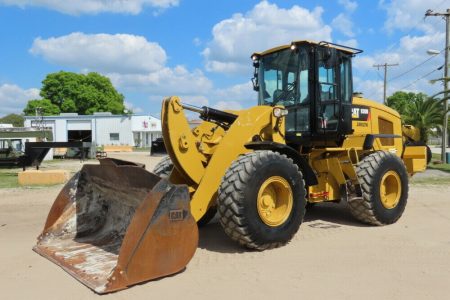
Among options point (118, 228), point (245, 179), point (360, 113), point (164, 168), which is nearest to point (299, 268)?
point (245, 179)

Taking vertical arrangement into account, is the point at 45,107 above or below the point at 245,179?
above

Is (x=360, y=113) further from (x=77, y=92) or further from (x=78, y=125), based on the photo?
(x=77, y=92)

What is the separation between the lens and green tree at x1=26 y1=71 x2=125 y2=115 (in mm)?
65625

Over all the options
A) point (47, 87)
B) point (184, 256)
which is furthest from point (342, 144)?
point (47, 87)

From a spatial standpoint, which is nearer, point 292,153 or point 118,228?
point 118,228

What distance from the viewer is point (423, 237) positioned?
671 centimetres

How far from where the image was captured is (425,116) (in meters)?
27.2

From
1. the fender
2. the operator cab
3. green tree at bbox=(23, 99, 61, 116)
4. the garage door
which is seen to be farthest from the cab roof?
green tree at bbox=(23, 99, 61, 116)

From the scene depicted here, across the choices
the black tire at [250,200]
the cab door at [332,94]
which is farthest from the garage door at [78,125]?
the black tire at [250,200]

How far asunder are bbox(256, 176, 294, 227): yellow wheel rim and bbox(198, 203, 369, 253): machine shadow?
514mm

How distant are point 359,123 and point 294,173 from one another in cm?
254

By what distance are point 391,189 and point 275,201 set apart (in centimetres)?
280

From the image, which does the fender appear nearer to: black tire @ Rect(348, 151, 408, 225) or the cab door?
the cab door

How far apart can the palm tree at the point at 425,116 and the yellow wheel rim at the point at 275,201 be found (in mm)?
22416
